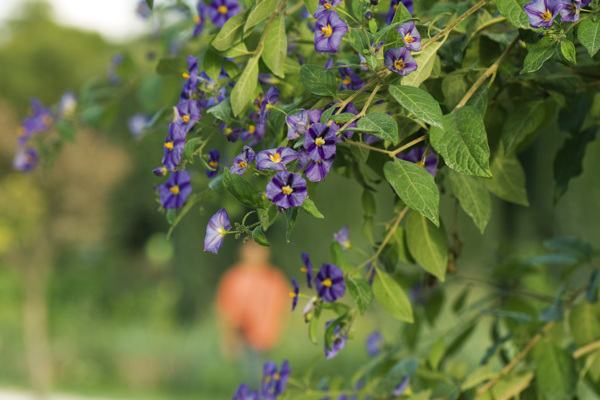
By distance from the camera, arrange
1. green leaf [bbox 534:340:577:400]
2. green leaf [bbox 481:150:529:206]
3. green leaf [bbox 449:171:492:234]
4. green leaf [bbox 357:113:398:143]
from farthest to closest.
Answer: green leaf [bbox 534:340:577:400] → green leaf [bbox 481:150:529:206] → green leaf [bbox 449:171:492:234] → green leaf [bbox 357:113:398:143]

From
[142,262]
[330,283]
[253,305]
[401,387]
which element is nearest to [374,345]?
[401,387]

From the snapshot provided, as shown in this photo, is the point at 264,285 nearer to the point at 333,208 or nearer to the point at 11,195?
the point at 333,208

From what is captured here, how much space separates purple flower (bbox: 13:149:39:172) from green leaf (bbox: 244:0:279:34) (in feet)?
3.19

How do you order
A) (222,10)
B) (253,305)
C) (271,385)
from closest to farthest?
(222,10) < (271,385) < (253,305)

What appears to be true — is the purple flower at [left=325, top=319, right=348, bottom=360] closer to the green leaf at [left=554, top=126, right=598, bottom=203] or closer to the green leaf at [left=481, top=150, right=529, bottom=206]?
the green leaf at [left=481, top=150, right=529, bottom=206]

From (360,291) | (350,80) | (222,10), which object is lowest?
(360,291)

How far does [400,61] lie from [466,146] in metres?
0.10

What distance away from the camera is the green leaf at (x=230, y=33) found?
77 centimetres

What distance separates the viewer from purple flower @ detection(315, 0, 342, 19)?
27.9 inches

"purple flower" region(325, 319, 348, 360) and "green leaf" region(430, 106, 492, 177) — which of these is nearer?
"green leaf" region(430, 106, 492, 177)

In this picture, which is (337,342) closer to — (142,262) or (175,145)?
(175,145)

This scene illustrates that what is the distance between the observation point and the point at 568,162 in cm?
108

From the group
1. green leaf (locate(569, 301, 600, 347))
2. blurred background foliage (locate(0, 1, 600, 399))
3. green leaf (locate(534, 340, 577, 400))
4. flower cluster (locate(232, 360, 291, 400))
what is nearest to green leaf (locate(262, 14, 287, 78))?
flower cluster (locate(232, 360, 291, 400))

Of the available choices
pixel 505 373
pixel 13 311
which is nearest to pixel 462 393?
pixel 505 373
